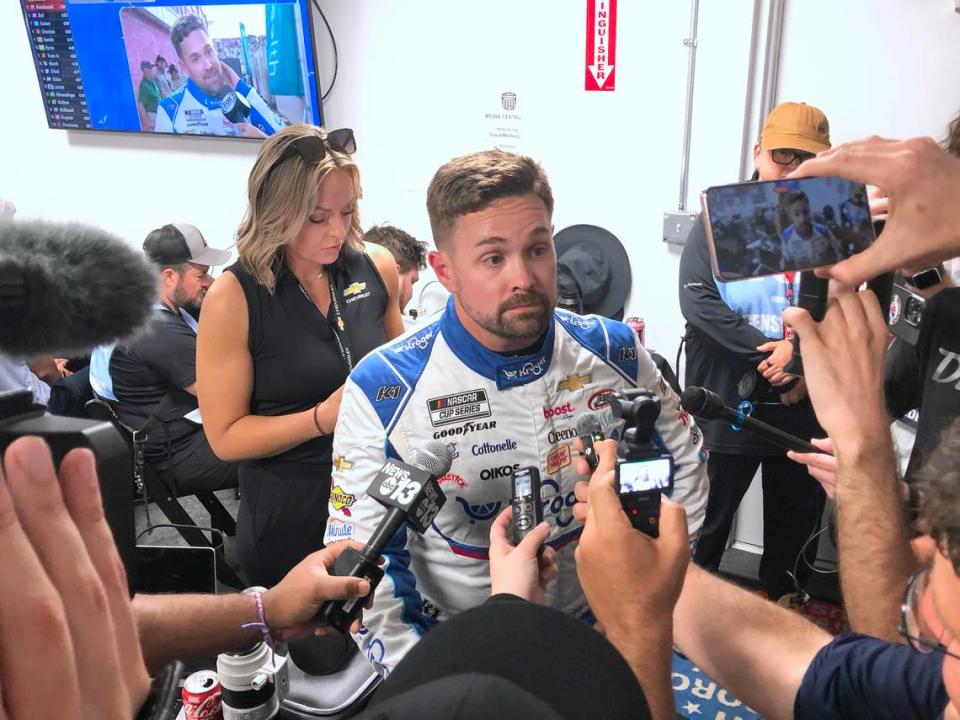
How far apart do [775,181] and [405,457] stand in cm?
81

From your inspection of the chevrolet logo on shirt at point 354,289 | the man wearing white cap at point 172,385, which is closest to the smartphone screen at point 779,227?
the chevrolet logo on shirt at point 354,289

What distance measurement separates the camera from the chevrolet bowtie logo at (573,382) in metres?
1.54

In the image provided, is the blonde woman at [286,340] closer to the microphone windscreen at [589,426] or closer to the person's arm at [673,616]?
the microphone windscreen at [589,426]

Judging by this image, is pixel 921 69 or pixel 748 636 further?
pixel 921 69

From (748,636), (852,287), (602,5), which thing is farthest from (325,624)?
(602,5)

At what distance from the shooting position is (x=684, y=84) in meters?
3.13

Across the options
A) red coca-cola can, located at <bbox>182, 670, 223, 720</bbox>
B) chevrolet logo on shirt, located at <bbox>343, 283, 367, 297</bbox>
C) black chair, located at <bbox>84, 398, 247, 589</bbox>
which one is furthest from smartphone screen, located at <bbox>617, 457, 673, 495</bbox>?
black chair, located at <bbox>84, 398, 247, 589</bbox>

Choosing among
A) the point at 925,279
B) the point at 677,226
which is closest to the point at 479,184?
the point at 925,279

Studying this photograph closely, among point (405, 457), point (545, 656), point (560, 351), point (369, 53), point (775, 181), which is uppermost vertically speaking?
point (369, 53)

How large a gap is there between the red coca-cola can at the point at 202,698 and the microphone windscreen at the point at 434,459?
1.80 feet

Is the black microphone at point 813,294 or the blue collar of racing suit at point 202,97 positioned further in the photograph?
the blue collar of racing suit at point 202,97

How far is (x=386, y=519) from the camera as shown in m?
1.17

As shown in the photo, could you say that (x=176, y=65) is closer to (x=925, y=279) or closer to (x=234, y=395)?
(x=234, y=395)

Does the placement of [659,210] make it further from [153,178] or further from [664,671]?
[153,178]
